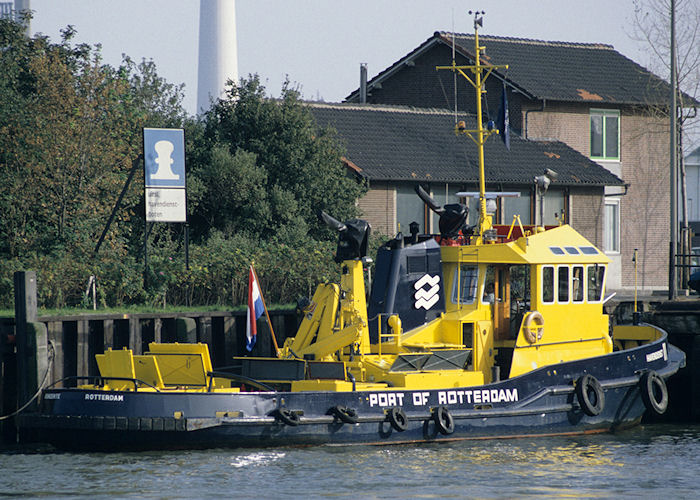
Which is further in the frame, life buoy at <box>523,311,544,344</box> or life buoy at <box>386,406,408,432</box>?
life buoy at <box>523,311,544,344</box>

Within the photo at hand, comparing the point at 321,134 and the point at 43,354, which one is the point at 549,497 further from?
the point at 321,134

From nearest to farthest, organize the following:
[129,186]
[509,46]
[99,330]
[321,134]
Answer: [99,330]
[129,186]
[321,134]
[509,46]

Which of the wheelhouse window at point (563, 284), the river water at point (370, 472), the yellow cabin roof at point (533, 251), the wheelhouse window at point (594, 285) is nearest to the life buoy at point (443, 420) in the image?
the river water at point (370, 472)

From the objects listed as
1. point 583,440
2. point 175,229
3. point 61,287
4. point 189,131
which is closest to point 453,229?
point 583,440

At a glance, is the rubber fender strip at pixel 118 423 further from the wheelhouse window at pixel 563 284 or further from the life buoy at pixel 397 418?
the wheelhouse window at pixel 563 284

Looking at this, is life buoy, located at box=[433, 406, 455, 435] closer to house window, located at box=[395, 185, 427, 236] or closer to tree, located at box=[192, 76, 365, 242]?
tree, located at box=[192, 76, 365, 242]

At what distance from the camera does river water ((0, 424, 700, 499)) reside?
13758mm

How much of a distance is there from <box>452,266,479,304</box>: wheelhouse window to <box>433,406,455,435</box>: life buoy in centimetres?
205

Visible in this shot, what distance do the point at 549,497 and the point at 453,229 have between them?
5822 millimetres

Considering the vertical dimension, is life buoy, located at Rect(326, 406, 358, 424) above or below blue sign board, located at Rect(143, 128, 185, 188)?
below

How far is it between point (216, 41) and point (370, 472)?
64.2m

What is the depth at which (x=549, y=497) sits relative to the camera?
541 inches

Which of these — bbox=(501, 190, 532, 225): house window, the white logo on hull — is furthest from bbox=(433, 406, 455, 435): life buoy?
bbox=(501, 190, 532, 225): house window

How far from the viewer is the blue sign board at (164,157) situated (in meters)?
22.3
